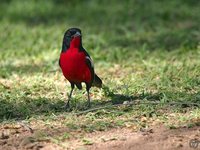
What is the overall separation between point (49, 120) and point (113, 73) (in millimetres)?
2326

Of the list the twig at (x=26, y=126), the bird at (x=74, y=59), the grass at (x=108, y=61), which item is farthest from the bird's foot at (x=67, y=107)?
the twig at (x=26, y=126)

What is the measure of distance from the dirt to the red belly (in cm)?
71

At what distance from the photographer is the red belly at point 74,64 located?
5.60 metres

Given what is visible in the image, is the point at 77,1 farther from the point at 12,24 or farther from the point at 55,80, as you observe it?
the point at 55,80

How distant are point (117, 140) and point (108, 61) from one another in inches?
138

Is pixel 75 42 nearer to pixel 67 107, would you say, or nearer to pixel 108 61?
pixel 67 107

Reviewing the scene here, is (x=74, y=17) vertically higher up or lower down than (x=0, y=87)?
higher up

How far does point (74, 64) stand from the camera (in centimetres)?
561

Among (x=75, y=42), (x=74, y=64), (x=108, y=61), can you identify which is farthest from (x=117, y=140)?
(x=108, y=61)

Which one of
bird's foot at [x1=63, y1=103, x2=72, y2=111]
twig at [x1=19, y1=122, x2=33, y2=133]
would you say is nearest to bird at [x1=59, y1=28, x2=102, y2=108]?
bird's foot at [x1=63, y1=103, x2=72, y2=111]

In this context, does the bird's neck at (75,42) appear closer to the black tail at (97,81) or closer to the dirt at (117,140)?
the black tail at (97,81)

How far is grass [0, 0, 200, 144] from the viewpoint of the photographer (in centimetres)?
557

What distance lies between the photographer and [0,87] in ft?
22.7

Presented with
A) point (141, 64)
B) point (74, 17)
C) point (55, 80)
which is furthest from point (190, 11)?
point (55, 80)
